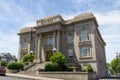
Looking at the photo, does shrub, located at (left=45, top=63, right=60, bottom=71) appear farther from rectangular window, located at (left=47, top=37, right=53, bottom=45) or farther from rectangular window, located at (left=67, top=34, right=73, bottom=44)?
rectangular window, located at (left=47, top=37, right=53, bottom=45)

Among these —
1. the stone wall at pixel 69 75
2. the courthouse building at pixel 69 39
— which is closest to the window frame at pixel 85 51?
the courthouse building at pixel 69 39

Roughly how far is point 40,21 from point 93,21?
475 inches

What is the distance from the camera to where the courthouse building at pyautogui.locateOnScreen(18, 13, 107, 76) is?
29.2 meters

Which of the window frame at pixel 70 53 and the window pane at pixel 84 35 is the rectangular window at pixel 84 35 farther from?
the window frame at pixel 70 53

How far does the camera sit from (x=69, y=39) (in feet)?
107

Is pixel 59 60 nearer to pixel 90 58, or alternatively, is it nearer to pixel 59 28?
pixel 90 58

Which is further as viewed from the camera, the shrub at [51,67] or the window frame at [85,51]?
the window frame at [85,51]

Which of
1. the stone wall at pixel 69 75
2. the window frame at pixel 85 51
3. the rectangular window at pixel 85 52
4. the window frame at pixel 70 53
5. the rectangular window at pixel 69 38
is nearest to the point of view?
the stone wall at pixel 69 75

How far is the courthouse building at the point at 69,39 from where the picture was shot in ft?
95.7

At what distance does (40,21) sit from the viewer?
117 ft

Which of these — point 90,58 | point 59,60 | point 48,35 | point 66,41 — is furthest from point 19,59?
point 90,58

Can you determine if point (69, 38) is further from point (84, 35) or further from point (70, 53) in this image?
point (84, 35)

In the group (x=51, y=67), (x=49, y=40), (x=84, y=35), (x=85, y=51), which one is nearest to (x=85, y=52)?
(x=85, y=51)

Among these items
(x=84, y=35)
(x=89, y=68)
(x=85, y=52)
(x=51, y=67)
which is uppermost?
(x=84, y=35)
